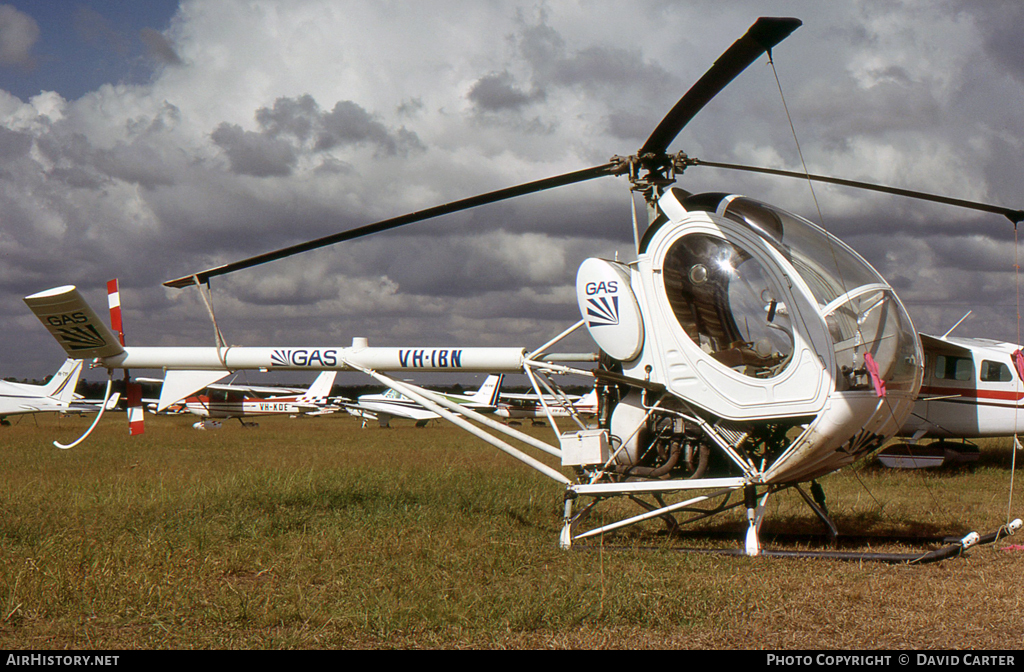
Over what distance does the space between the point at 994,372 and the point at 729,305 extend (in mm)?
11738

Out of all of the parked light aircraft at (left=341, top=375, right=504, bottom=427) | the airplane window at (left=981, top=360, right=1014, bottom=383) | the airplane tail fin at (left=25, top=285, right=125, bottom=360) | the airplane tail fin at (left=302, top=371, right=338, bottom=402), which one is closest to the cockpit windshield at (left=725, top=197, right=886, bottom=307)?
the airplane tail fin at (left=25, top=285, right=125, bottom=360)

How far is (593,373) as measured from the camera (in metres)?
6.71

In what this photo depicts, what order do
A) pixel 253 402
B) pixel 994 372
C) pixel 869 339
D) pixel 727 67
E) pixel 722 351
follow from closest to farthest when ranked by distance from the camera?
1. pixel 727 67
2. pixel 869 339
3. pixel 722 351
4. pixel 994 372
5. pixel 253 402

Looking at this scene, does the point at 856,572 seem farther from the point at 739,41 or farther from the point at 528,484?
the point at 528,484

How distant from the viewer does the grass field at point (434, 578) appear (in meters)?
4.23

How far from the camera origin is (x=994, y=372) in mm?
15008

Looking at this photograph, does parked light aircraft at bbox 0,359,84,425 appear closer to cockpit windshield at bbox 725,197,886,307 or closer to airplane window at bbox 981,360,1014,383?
airplane window at bbox 981,360,1014,383

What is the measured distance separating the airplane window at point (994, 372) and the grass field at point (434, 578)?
6.74 m

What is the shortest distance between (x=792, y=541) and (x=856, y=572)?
1.64m

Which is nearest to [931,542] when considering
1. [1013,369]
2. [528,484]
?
[528,484]

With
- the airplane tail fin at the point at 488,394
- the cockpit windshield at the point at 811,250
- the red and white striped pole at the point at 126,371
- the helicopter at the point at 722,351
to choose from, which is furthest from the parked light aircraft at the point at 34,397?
the cockpit windshield at the point at 811,250

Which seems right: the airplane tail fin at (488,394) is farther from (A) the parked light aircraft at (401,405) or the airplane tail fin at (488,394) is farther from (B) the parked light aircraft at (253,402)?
(B) the parked light aircraft at (253,402)

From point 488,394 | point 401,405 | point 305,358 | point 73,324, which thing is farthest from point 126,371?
point 488,394

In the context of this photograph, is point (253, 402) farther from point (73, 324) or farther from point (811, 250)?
point (811, 250)
